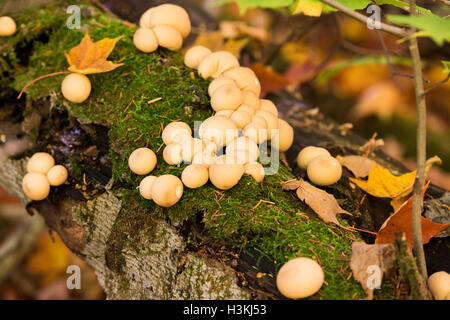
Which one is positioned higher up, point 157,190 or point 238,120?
point 238,120

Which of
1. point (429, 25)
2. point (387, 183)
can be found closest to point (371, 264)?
point (387, 183)

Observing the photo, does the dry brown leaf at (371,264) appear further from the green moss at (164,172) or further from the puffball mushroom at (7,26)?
the puffball mushroom at (7,26)

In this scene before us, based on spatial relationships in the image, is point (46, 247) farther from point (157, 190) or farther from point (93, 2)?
point (157, 190)

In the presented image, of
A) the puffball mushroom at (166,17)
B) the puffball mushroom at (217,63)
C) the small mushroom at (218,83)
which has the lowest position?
the small mushroom at (218,83)

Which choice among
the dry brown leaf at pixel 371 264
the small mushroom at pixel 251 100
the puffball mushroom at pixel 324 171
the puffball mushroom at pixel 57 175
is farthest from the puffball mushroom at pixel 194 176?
the puffball mushroom at pixel 57 175

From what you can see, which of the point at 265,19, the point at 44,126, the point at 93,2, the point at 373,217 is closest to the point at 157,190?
the point at 44,126

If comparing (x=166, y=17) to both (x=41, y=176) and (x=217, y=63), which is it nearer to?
(x=217, y=63)

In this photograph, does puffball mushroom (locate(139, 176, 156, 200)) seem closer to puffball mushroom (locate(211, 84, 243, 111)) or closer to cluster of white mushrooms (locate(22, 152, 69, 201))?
puffball mushroom (locate(211, 84, 243, 111))
